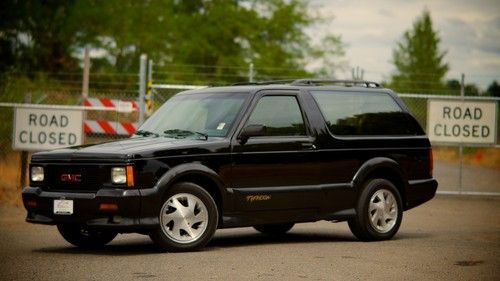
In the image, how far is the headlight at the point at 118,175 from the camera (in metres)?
10.9

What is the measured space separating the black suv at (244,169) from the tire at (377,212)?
0.01m

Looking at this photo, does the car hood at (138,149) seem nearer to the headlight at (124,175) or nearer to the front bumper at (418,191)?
the headlight at (124,175)

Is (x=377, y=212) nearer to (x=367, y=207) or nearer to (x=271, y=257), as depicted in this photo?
(x=367, y=207)

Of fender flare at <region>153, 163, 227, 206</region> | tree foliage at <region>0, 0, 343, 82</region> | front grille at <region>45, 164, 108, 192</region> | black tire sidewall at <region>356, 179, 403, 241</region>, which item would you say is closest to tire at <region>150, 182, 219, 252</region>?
fender flare at <region>153, 163, 227, 206</region>

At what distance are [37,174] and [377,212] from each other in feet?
13.4

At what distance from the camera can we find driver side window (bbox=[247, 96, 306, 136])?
1219 cm

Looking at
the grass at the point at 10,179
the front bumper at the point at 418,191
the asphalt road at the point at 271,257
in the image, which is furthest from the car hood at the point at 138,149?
the grass at the point at 10,179

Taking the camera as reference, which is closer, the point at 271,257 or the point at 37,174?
the point at 271,257


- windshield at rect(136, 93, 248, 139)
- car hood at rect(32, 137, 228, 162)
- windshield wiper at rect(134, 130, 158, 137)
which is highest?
windshield at rect(136, 93, 248, 139)

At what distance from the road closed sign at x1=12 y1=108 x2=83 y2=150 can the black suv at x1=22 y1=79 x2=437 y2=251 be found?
6072 millimetres

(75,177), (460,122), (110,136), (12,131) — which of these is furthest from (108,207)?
(460,122)

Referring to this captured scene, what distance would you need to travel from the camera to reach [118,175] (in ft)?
35.7

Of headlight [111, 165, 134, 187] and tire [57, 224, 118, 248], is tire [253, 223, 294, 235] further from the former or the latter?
headlight [111, 165, 134, 187]

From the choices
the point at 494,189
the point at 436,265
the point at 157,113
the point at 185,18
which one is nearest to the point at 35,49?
the point at 185,18
